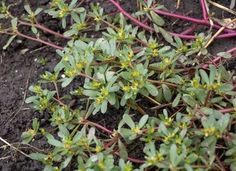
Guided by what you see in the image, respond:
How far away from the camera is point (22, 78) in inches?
107

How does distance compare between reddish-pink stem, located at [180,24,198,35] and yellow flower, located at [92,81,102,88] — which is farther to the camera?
reddish-pink stem, located at [180,24,198,35]

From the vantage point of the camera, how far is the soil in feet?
7.91

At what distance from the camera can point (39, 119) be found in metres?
2.50

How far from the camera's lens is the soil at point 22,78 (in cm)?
241

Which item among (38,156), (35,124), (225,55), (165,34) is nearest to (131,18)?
(165,34)

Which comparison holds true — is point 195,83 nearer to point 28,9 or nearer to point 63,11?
point 63,11

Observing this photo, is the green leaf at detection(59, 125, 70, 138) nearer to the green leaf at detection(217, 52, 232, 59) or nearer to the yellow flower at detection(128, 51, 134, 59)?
the yellow flower at detection(128, 51, 134, 59)

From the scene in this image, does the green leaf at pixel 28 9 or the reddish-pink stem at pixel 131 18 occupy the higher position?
the green leaf at pixel 28 9

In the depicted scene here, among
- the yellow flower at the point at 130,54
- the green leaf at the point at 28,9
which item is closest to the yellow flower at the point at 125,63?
the yellow flower at the point at 130,54

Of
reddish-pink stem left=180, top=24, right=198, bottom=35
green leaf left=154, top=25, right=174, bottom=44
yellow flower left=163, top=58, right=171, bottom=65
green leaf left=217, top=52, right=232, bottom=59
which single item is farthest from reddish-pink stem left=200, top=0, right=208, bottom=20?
yellow flower left=163, top=58, right=171, bottom=65

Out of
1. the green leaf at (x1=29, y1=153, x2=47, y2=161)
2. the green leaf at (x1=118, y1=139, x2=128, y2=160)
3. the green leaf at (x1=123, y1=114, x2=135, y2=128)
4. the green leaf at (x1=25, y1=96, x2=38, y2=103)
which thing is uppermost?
the green leaf at (x1=123, y1=114, x2=135, y2=128)

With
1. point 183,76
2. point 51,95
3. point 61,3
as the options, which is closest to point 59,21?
point 61,3

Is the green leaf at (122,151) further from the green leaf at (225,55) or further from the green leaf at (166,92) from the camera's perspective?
the green leaf at (225,55)

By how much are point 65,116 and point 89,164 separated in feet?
1.09
